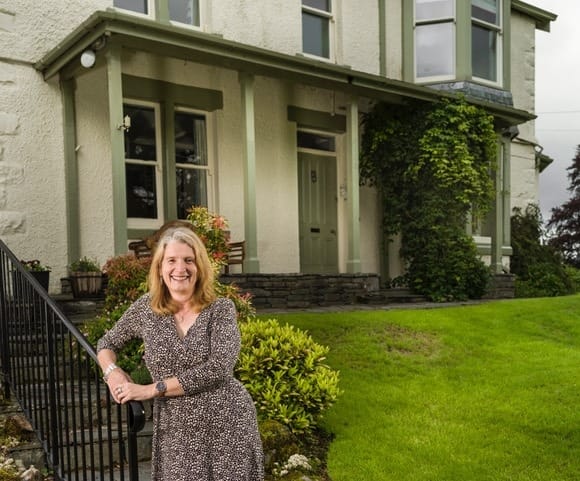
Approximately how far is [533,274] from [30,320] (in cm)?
1183

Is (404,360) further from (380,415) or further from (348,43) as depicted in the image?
(348,43)

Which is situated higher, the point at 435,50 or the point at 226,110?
the point at 435,50

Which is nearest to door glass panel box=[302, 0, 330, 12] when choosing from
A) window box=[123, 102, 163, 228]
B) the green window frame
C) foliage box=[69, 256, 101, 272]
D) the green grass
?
the green window frame

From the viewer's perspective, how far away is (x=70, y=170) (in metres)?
7.72

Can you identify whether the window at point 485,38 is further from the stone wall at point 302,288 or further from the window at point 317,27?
the stone wall at point 302,288

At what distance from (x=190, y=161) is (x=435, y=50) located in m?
5.54

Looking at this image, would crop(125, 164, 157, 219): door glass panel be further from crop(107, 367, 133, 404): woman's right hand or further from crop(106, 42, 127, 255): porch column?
crop(107, 367, 133, 404): woman's right hand

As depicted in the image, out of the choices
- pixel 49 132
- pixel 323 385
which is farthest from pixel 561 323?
pixel 49 132

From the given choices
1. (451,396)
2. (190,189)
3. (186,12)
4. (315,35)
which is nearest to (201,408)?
(451,396)

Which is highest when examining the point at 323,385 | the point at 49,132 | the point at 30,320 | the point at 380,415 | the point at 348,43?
the point at 348,43

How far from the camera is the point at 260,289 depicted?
8.49 metres

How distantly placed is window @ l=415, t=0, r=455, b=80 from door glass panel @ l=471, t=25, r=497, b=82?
29.2 inches

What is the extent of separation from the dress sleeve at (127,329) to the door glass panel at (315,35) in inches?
351

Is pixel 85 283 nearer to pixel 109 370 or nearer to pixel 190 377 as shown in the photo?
pixel 109 370
